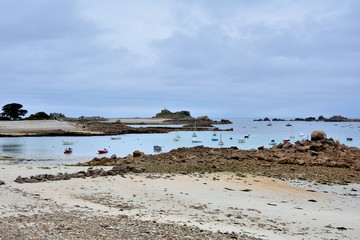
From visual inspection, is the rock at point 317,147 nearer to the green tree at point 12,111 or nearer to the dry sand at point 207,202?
the dry sand at point 207,202

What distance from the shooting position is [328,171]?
854 inches

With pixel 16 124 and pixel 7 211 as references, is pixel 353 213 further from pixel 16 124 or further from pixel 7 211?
pixel 16 124

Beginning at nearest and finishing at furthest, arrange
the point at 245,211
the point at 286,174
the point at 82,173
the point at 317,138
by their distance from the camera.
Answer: the point at 245,211
the point at 82,173
the point at 286,174
the point at 317,138

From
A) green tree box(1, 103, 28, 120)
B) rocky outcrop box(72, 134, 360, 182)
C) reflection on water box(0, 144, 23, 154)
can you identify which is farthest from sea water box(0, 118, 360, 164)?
green tree box(1, 103, 28, 120)

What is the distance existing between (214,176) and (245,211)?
6.44 meters

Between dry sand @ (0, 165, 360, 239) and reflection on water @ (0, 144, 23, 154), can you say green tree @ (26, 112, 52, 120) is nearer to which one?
reflection on water @ (0, 144, 23, 154)

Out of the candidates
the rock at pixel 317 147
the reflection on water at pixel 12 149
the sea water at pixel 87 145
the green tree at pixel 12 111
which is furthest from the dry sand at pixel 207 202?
the green tree at pixel 12 111

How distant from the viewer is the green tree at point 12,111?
5034 inches

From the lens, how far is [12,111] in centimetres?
12762

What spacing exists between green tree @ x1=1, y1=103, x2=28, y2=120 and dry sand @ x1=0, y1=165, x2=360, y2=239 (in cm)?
11674

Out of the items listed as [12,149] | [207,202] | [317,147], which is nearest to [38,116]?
[12,149]

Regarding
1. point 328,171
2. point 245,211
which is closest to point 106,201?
point 245,211

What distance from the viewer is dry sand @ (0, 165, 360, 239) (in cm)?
1044

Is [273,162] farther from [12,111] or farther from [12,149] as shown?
[12,111]
